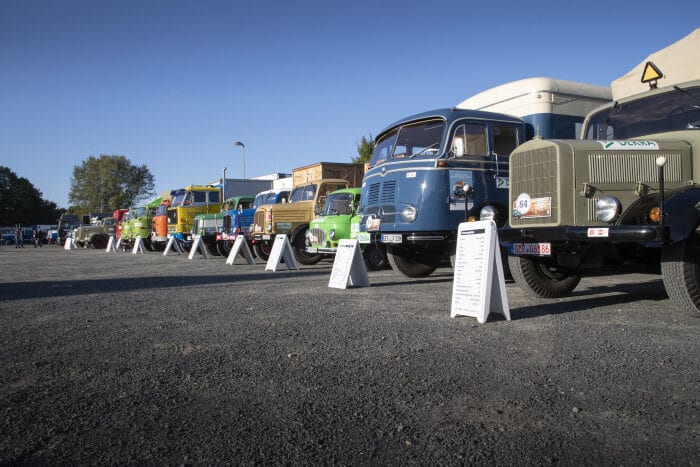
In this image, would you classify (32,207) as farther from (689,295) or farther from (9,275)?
(689,295)

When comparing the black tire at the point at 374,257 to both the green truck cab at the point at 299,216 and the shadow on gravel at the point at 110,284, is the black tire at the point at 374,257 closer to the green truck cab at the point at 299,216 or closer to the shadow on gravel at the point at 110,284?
the shadow on gravel at the point at 110,284

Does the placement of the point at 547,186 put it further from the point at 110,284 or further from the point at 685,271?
the point at 110,284

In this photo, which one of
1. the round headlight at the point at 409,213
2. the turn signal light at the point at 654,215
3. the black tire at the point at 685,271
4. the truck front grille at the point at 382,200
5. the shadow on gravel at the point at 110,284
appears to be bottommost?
the shadow on gravel at the point at 110,284

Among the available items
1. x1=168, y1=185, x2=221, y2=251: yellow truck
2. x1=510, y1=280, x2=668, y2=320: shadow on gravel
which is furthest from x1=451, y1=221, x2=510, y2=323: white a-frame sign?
x1=168, y1=185, x2=221, y2=251: yellow truck

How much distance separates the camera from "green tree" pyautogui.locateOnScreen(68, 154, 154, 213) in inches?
3226

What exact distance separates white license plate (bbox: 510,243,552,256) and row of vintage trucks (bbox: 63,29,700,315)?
1 centimetres

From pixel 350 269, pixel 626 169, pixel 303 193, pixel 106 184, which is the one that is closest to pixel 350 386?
pixel 626 169

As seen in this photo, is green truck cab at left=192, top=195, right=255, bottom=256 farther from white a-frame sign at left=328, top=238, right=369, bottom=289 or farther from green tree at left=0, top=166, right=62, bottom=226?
green tree at left=0, top=166, right=62, bottom=226

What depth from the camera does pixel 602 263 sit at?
636cm

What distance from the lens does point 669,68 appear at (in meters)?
7.78

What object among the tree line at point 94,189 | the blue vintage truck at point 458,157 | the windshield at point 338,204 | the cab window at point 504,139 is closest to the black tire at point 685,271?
the blue vintage truck at point 458,157

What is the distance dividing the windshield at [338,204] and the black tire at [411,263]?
303cm

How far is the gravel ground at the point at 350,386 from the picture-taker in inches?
102

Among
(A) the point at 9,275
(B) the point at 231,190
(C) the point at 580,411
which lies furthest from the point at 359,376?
(B) the point at 231,190
